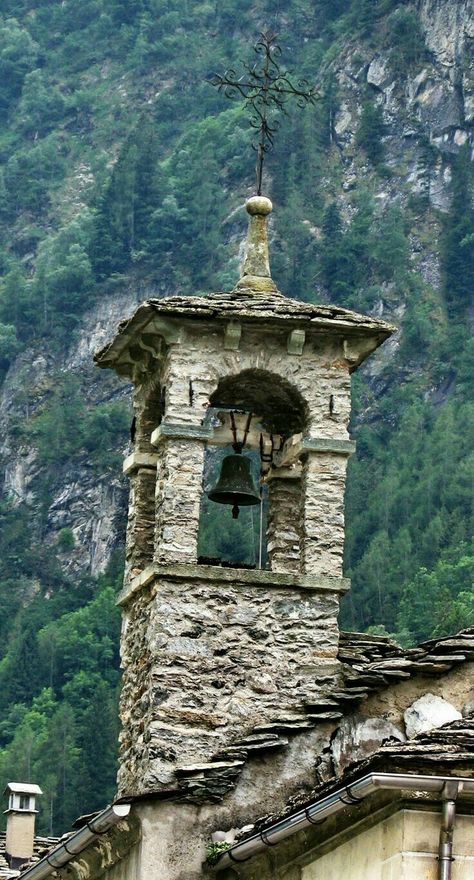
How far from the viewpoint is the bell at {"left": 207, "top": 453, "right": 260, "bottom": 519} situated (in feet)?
65.5

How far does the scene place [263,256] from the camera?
794 inches

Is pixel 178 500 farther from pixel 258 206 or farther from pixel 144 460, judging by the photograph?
pixel 258 206

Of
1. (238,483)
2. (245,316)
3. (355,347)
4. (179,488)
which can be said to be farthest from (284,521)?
(245,316)

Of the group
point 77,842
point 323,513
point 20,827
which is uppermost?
point 323,513

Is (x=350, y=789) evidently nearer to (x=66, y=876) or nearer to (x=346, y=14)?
(x=66, y=876)

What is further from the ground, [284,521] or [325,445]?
[325,445]

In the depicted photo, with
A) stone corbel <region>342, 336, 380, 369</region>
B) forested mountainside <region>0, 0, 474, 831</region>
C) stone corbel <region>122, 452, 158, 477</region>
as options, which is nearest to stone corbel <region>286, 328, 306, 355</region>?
stone corbel <region>342, 336, 380, 369</region>

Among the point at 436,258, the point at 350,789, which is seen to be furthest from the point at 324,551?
the point at 436,258

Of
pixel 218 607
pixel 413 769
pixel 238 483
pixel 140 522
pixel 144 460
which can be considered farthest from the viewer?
pixel 238 483

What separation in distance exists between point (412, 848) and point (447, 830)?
22cm

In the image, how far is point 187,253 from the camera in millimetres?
140125

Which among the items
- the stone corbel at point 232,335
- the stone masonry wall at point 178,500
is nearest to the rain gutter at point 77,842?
the stone masonry wall at point 178,500

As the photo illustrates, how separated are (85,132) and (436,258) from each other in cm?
3730

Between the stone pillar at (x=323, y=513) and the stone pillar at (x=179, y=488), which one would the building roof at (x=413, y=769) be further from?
the stone pillar at (x=179, y=488)
